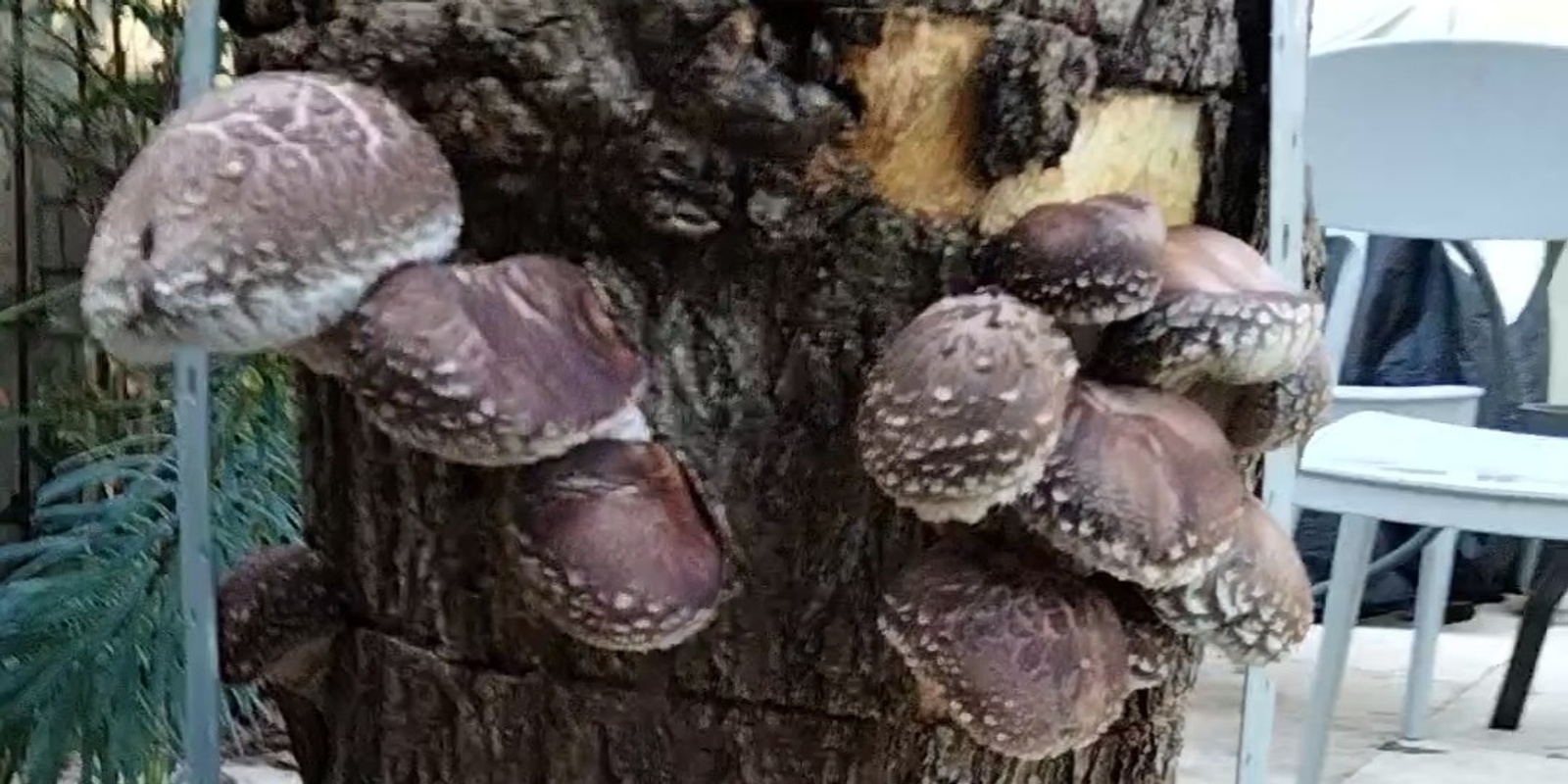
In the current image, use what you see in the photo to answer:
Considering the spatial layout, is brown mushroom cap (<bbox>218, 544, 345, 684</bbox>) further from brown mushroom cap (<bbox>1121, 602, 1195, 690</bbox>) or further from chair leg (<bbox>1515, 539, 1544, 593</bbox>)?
chair leg (<bbox>1515, 539, 1544, 593</bbox>)

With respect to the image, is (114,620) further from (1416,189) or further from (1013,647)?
(1416,189)

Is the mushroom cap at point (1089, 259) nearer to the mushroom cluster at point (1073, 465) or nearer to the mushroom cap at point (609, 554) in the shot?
the mushroom cluster at point (1073, 465)

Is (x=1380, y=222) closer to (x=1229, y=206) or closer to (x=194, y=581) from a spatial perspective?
(x=1229, y=206)

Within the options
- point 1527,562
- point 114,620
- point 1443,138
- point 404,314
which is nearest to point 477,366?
point 404,314

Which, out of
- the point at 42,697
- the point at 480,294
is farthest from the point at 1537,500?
the point at 480,294

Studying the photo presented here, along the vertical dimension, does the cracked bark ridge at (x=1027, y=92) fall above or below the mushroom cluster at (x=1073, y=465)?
above

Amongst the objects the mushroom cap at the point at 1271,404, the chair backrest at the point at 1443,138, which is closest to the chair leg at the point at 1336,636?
the chair backrest at the point at 1443,138

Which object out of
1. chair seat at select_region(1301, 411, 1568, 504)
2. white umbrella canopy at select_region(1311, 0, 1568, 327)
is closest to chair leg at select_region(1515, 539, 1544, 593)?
white umbrella canopy at select_region(1311, 0, 1568, 327)
